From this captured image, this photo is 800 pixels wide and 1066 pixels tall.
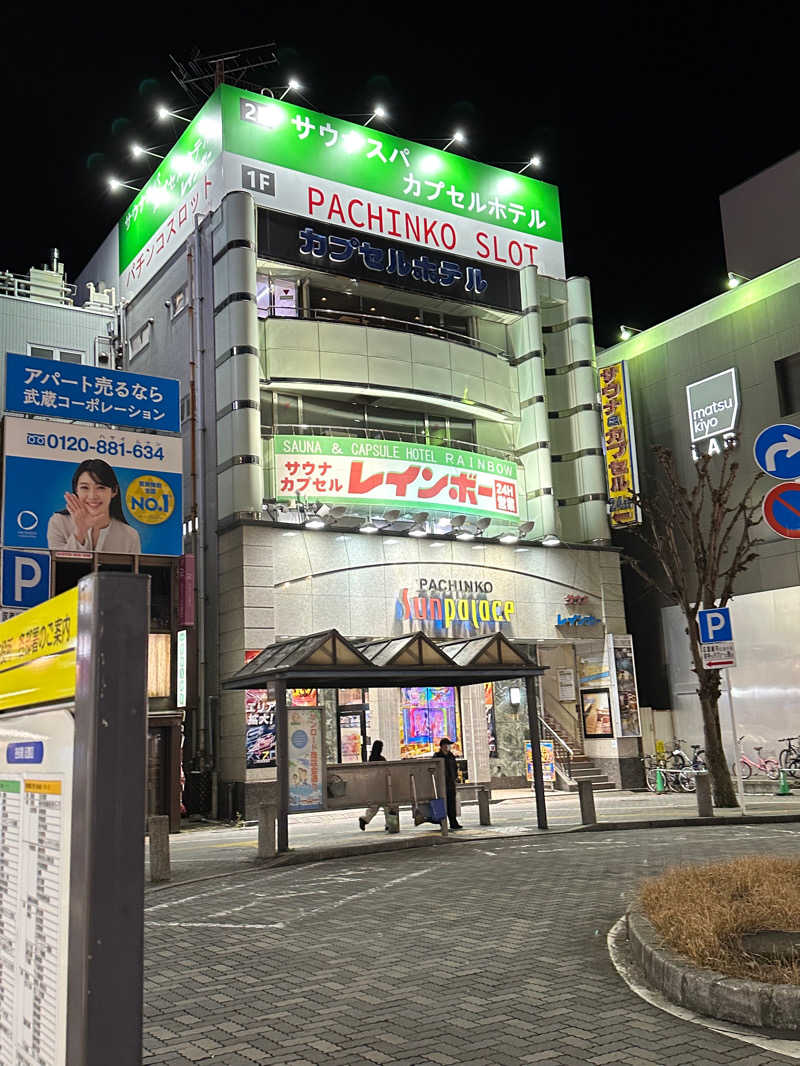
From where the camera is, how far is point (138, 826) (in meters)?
2.72

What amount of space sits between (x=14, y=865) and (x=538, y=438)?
102 ft

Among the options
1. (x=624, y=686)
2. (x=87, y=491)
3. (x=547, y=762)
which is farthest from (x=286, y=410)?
(x=624, y=686)

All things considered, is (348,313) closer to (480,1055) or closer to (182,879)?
(182,879)

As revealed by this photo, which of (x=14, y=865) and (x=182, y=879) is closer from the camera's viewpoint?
(x=14, y=865)

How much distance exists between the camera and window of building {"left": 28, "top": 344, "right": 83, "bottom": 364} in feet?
126

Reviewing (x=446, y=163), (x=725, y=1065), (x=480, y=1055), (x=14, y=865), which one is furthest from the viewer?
(x=446, y=163)

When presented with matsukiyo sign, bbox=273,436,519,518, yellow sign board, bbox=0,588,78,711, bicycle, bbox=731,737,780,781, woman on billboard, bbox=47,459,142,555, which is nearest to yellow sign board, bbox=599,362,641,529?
matsukiyo sign, bbox=273,436,519,518

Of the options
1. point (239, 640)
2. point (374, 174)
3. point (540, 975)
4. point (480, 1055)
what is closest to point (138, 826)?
point (480, 1055)

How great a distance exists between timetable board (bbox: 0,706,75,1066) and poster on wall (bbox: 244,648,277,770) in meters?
A: 22.2

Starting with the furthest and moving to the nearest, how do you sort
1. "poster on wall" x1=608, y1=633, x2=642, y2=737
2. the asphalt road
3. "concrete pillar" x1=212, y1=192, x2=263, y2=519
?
"poster on wall" x1=608, y1=633, x2=642, y2=737 < "concrete pillar" x1=212, y1=192, x2=263, y2=519 < the asphalt road

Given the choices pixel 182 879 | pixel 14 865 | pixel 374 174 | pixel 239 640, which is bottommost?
pixel 182 879

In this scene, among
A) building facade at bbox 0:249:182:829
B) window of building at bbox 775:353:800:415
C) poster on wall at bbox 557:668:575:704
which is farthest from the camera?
poster on wall at bbox 557:668:575:704

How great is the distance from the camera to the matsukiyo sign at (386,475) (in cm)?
2880

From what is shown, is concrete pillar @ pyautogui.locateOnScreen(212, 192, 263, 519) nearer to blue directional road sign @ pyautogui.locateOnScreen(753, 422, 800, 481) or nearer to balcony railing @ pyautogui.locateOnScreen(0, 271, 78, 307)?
balcony railing @ pyautogui.locateOnScreen(0, 271, 78, 307)
